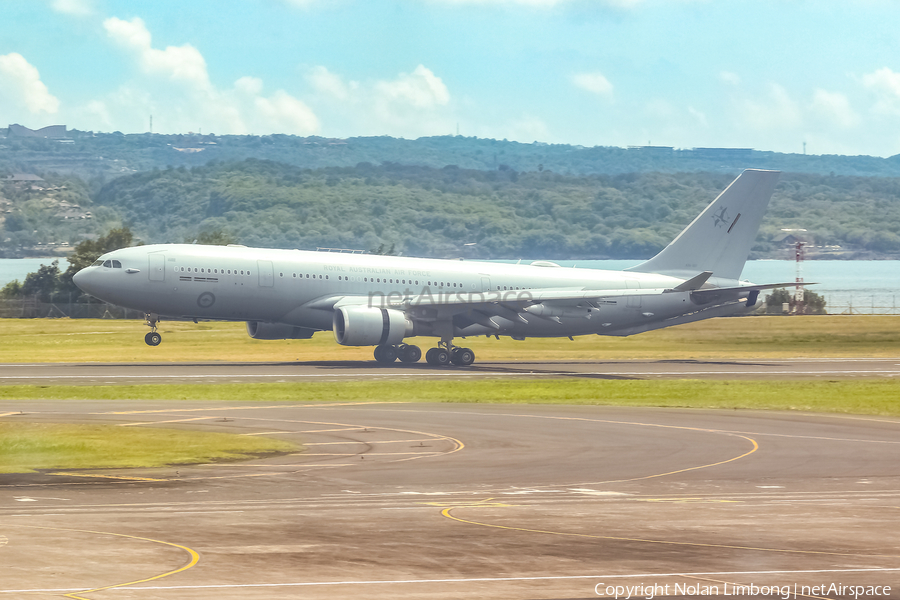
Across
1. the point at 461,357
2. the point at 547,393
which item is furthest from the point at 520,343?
the point at 547,393

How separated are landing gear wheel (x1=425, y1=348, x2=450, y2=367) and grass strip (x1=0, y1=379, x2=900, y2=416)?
30.7ft

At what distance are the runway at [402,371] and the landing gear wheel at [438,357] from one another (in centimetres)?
64

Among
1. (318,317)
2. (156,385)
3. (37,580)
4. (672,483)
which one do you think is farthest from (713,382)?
(37,580)

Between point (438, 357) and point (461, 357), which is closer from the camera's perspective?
point (438, 357)

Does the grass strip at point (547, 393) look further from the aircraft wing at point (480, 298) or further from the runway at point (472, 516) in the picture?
the aircraft wing at point (480, 298)

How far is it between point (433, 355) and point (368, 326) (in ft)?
16.1

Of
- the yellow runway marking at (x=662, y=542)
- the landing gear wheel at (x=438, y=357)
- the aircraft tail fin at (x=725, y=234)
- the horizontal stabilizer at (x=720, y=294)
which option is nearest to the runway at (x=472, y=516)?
the yellow runway marking at (x=662, y=542)

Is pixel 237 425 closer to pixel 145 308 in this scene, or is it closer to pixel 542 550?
pixel 542 550

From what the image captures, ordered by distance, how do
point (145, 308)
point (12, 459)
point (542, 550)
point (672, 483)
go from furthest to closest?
point (145, 308) → point (12, 459) → point (672, 483) → point (542, 550)

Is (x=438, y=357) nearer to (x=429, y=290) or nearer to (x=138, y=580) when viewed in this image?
(x=429, y=290)

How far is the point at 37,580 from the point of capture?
44.9 ft

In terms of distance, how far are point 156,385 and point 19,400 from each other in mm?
7042

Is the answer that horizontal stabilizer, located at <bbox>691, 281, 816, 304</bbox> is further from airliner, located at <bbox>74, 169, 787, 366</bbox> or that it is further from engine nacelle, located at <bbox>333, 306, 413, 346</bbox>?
engine nacelle, located at <bbox>333, 306, 413, 346</bbox>

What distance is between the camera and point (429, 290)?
5997 cm
